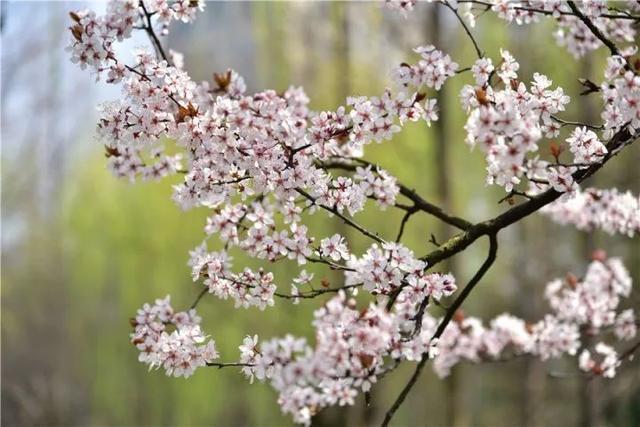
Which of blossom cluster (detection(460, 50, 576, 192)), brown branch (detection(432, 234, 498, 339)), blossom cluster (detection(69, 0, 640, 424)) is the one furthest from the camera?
brown branch (detection(432, 234, 498, 339))

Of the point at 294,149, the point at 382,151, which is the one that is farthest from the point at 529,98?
the point at 382,151

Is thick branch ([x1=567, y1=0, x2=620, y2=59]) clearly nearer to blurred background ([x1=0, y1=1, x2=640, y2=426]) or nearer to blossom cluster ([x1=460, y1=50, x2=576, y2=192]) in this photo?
blossom cluster ([x1=460, y1=50, x2=576, y2=192])

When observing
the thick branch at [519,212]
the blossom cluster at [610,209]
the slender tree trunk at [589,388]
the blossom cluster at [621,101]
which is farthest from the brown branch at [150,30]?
the slender tree trunk at [589,388]

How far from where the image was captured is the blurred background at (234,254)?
9.02 metres

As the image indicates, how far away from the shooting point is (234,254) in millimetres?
11672

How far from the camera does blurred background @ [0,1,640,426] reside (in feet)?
29.6

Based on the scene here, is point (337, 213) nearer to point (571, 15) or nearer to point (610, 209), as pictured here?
point (571, 15)

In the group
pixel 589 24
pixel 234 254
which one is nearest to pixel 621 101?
pixel 589 24

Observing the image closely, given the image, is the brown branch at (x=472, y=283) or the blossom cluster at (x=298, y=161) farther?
the brown branch at (x=472, y=283)

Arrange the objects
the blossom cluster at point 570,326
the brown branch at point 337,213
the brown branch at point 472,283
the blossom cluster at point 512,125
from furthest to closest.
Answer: the blossom cluster at point 570,326
the brown branch at point 472,283
the brown branch at point 337,213
the blossom cluster at point 512,125

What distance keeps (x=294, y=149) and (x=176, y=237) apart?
9.86 metres

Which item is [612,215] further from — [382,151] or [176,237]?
[176,237]

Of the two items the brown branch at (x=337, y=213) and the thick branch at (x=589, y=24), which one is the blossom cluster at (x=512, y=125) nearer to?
the thick branch at (x=589, y=24)

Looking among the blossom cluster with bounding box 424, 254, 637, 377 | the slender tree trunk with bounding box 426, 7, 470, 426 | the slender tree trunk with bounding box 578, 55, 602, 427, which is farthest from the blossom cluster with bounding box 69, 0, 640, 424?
the slender tree trunk with bounding box 578, 55, 602, 427
